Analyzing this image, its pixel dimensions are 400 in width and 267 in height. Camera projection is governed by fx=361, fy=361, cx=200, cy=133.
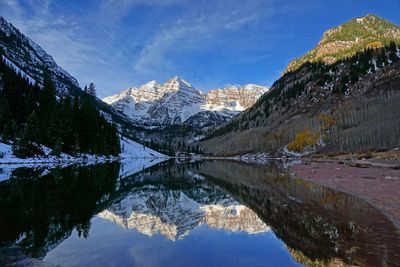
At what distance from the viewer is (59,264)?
36.0 feet

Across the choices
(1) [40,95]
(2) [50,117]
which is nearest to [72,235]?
(2) [50,117]

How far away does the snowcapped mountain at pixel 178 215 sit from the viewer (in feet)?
60.1

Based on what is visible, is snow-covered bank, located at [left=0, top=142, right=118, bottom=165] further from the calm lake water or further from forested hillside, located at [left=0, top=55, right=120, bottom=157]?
the calm lake water

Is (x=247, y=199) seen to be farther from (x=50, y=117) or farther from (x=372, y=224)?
(x=50, y=117)

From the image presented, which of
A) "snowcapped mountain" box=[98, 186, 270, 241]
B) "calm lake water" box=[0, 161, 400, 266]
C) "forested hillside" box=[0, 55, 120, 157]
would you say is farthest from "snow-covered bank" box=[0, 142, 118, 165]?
"snowcapped mountain" box=[98, 186, 270, 241]

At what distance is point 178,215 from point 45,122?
80.4 m

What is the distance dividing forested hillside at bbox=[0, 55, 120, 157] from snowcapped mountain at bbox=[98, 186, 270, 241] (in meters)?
55.3

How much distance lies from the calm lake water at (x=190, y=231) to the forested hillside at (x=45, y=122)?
185 feet

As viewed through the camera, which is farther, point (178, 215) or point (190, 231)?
point (178, 215)

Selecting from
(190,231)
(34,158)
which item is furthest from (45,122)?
(190,231)

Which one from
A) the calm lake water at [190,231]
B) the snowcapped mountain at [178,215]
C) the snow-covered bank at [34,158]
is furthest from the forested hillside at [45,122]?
the calm lake water at [190,231]

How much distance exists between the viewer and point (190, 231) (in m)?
18.0

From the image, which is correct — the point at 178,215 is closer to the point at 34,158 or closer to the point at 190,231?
the point at 190,231

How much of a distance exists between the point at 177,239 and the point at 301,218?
24.6 feet
